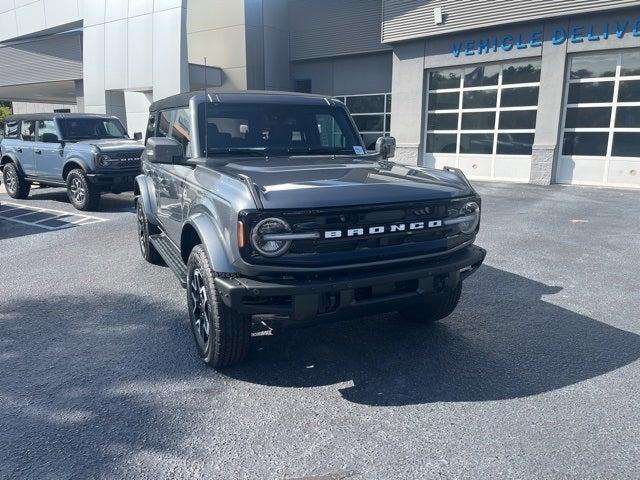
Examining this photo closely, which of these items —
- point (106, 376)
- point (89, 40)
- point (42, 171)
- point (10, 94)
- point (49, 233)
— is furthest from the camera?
point (10, 94)

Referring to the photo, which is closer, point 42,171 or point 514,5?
point 42,171

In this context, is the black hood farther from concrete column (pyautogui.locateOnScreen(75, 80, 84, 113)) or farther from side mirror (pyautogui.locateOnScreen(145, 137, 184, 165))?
concrete column (pyautogui.locateOnScreen(75, 80, 84, 113))

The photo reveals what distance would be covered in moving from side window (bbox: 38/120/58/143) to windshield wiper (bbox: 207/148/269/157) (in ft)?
26.7

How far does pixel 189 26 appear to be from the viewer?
859 inches

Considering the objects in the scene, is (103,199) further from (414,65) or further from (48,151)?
(414,65)

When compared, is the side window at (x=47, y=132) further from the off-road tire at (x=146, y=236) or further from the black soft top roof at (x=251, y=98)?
the black soft top roof at (x=251, y=98)

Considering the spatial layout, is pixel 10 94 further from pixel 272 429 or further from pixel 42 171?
pixel 272 429

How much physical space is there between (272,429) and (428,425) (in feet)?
3.00

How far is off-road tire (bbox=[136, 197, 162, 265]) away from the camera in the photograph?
20.1 ft

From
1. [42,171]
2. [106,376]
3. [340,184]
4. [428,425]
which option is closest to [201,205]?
[340,184]

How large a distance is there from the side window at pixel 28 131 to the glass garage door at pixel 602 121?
13.5m

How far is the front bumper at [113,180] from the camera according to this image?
10109mm

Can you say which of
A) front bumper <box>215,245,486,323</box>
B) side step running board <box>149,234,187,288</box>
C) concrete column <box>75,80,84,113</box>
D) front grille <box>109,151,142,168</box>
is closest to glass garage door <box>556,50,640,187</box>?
front grille <box>109,151,142,168</box>

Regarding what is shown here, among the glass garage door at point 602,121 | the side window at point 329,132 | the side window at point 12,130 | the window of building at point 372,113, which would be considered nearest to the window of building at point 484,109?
the glass garage door at point 602,121
